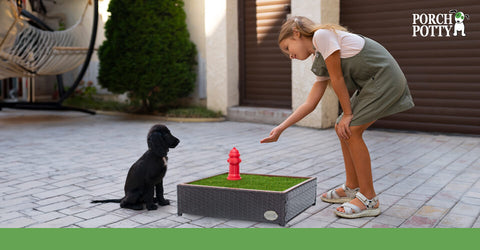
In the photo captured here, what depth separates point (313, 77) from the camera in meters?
7.54

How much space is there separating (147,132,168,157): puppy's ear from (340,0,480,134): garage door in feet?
16.0

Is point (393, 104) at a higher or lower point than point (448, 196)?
higher

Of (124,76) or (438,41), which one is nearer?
(438,41)

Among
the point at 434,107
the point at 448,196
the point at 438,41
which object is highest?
the point at 438,41

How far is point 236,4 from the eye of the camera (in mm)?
8766

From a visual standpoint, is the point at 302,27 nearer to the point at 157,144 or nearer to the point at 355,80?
the point at 355,80

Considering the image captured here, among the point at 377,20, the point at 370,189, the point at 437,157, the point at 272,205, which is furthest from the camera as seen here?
the point at 377,20

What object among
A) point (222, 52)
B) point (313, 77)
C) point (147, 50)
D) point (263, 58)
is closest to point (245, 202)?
point (313, 77)

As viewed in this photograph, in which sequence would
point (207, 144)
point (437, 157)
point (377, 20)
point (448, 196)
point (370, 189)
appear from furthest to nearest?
point (377, 20) → point (207, 144) → point (437, 157) → point (448, 196) → point (370, 189)

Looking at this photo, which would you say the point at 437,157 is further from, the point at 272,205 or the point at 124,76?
the point at 124,76

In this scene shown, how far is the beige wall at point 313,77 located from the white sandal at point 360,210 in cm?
432

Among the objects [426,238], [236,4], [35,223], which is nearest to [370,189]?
[426,238]

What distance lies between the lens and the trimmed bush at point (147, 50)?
869 centimetres

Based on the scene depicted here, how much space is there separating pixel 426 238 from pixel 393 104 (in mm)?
818
